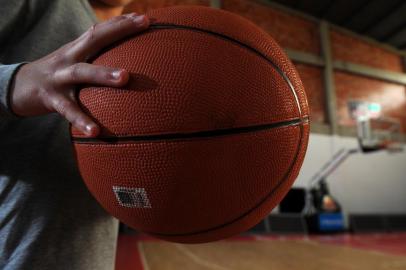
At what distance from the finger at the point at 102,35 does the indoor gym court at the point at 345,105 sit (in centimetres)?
389

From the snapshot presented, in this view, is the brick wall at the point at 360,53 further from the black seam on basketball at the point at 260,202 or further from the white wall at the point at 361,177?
the black seam on basketball at the point at 260,202

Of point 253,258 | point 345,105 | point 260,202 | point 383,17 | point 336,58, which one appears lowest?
point 253,258

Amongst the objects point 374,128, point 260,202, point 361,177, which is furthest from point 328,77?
point 260,202

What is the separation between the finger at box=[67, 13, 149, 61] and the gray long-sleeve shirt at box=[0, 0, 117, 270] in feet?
0.60

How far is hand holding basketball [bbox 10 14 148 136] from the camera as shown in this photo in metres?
0.44

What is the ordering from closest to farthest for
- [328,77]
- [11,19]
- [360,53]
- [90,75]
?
[90,75], [11,19], [328,77], [360,53]

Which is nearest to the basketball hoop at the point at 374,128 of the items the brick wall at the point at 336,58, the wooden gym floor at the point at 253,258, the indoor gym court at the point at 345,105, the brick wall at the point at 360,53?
the indoor gym court at the point at 345,105

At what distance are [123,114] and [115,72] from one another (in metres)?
0.07

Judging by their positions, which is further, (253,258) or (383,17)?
(383,17)

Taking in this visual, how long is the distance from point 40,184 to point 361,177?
6.37 metres

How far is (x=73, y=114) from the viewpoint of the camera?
1.47 ft

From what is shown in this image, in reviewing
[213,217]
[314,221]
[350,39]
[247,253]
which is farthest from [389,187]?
[213,217]

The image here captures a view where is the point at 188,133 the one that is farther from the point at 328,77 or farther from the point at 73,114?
the point at 328,77

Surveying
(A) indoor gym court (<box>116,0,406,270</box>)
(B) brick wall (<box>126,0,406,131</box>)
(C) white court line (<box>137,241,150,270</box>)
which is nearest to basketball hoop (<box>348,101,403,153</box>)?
(A) indoor gym court (<box>116,0,406,270</box>)
